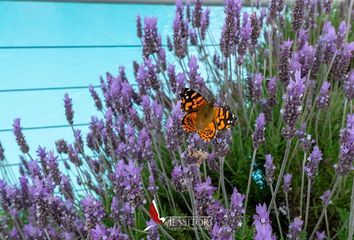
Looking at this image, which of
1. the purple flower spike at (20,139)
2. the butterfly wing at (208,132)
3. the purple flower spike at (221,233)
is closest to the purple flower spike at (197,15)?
the purple flower spike at (20,139)

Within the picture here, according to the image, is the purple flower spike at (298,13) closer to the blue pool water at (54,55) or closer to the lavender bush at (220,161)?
the lavender bush at (220,161)

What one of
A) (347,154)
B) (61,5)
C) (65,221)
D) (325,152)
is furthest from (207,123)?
(61,5)

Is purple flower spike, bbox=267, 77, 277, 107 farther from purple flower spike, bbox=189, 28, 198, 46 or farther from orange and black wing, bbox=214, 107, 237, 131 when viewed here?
purple flower spike, bbox=189, 28, 198, 46

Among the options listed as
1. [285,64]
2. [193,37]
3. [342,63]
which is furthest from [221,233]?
[193,37]

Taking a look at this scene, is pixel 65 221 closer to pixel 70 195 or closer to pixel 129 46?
pixel 70 195

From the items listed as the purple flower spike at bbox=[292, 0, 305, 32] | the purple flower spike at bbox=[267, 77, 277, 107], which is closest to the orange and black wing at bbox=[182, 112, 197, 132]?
the purple flower spike at bbox=[267, 77, 277, 107]

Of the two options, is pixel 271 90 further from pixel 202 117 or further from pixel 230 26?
pixel 202 117
